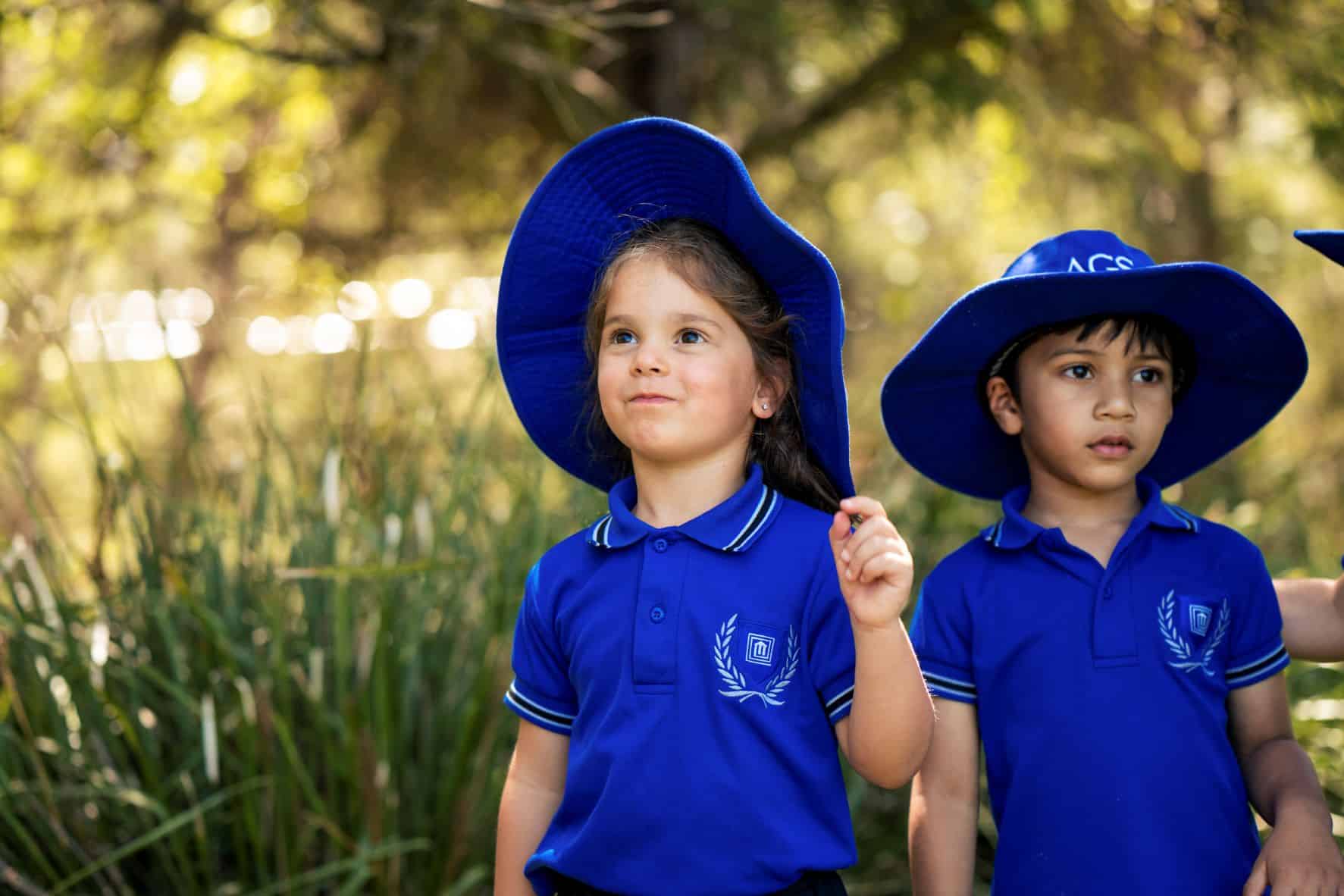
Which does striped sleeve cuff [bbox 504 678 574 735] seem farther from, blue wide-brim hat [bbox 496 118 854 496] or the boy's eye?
the boy's eye

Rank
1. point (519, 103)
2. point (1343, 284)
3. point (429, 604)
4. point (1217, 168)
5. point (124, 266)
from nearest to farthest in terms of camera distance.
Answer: point (429, 604) → point (519, 103) → point (124, 266) → point (1217, 168) → point (1343, 284)

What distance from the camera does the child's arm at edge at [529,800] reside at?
2029mm

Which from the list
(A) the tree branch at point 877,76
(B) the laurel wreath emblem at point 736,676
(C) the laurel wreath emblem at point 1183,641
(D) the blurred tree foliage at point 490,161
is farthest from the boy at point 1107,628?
(A) the tree branch at point 877,76

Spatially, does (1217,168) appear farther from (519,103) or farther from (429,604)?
(429,604)

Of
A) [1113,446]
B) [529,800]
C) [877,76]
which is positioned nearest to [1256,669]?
[1113,446]

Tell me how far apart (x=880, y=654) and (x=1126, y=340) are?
2.25ft

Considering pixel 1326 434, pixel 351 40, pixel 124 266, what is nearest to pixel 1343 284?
pixel 1326 434

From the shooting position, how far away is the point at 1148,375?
2105 mm

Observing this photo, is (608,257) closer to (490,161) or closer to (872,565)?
(872,565)

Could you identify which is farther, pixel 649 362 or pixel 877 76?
pixel 877 76

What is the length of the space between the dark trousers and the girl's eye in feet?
2.91

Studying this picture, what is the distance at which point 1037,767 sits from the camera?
1.96m

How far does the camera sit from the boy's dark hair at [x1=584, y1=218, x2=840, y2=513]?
1.97 m

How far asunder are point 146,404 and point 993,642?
9.63ft
